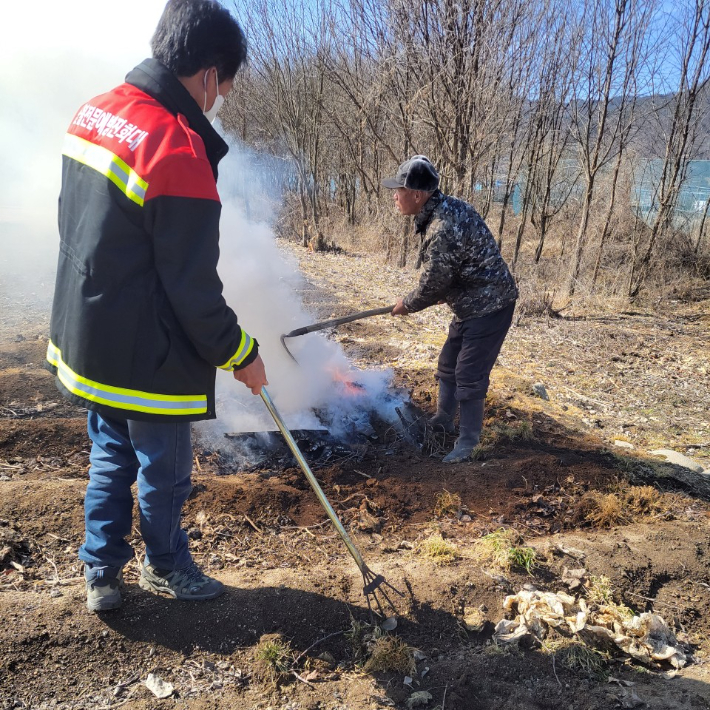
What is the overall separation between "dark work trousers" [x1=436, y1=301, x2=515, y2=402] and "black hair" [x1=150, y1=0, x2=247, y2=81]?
100 inches

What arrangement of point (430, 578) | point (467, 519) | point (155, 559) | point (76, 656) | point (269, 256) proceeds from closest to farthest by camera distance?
point (76, 656) → point (155, 559) → point (430, 578) → point (467, 519) → point (269, 256)

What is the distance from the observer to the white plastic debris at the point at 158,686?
2.00m

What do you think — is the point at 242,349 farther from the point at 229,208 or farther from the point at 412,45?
the point at 412,45

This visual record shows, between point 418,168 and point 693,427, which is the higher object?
point 418,168

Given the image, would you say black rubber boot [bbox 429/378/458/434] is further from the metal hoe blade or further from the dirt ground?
the metal hoe blade

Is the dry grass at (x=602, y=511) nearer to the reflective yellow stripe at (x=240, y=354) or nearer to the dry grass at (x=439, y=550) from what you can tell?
the dry grass at (x=439, y=550)

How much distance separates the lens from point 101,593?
2.21m

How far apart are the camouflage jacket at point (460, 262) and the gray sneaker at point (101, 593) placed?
258 cm

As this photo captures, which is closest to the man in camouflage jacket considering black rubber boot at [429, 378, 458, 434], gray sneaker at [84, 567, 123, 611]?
black rubber boot at [429, 378, 458, 434]

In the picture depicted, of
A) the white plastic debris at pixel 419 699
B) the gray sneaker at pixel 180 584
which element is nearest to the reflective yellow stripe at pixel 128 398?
the gray sneaker at pixel 180 584

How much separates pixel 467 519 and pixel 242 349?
1.97 metres

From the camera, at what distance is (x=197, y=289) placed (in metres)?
1.95

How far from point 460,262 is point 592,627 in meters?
2.36

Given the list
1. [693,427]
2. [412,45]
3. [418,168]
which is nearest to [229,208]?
[418,168]
